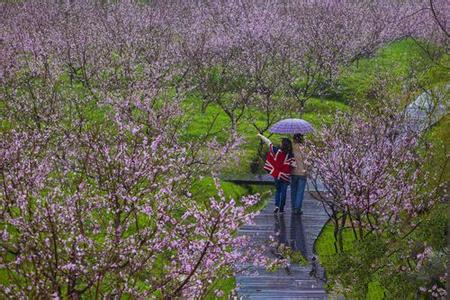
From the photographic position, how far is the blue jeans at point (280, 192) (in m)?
14.8

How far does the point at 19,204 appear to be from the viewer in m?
8.35

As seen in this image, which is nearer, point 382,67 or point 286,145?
point 286,145

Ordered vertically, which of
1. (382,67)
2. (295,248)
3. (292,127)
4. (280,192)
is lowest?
(295,248)

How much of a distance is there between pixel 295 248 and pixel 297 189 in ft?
6.09

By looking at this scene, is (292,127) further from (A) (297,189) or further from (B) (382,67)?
(B) (382,67)

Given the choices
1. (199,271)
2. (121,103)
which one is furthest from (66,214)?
(121,103)

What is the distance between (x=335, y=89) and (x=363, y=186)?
17798mm

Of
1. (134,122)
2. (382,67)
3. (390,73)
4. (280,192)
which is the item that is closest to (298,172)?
(280,192)

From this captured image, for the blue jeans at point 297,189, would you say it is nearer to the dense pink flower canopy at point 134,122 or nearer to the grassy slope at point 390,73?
the grassy slope at point 390,73

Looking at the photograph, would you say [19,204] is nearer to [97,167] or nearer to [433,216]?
[97,167]

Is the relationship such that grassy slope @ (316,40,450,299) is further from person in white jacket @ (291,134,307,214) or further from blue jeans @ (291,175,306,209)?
person in white jacket @ (291,134,307,214)

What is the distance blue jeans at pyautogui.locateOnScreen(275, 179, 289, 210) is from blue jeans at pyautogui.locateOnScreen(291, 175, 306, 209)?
0.19 m

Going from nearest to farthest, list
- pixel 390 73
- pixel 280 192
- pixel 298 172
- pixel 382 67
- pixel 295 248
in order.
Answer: pixel 295 248
pixel 298 172
pixel 280 192
pixel 390 73
pixel 382 67

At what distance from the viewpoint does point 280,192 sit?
15094mm
